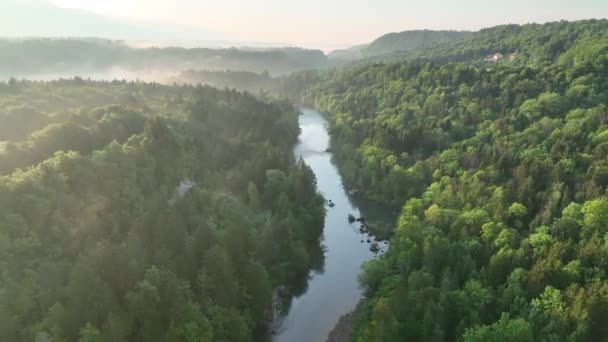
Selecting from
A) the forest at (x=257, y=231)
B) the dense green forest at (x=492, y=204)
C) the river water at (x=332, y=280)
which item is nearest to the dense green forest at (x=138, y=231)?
the forest at (x=257, y=231)

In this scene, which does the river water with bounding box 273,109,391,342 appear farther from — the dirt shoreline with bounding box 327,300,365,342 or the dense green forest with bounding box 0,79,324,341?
the dense green forest with bounding box 0,79,324,341

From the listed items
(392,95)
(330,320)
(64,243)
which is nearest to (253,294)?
(330,320)

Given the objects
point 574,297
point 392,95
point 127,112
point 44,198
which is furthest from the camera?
point 392,95

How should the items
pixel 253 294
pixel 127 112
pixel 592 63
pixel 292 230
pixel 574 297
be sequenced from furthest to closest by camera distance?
1. pixel 592 63
2. pixel 127 112
3. pixel 292 230
4. pixel 253 294
5. pixel 574 297

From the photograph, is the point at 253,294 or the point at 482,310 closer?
the point at 482,310

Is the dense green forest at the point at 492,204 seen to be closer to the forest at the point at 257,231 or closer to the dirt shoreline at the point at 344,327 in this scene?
the forest at the point at 257,231

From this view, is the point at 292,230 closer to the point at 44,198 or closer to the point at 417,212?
the point at 417,212

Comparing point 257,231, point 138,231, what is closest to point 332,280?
point 257,231

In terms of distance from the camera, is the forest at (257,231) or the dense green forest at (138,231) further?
the forest at (257,231)
